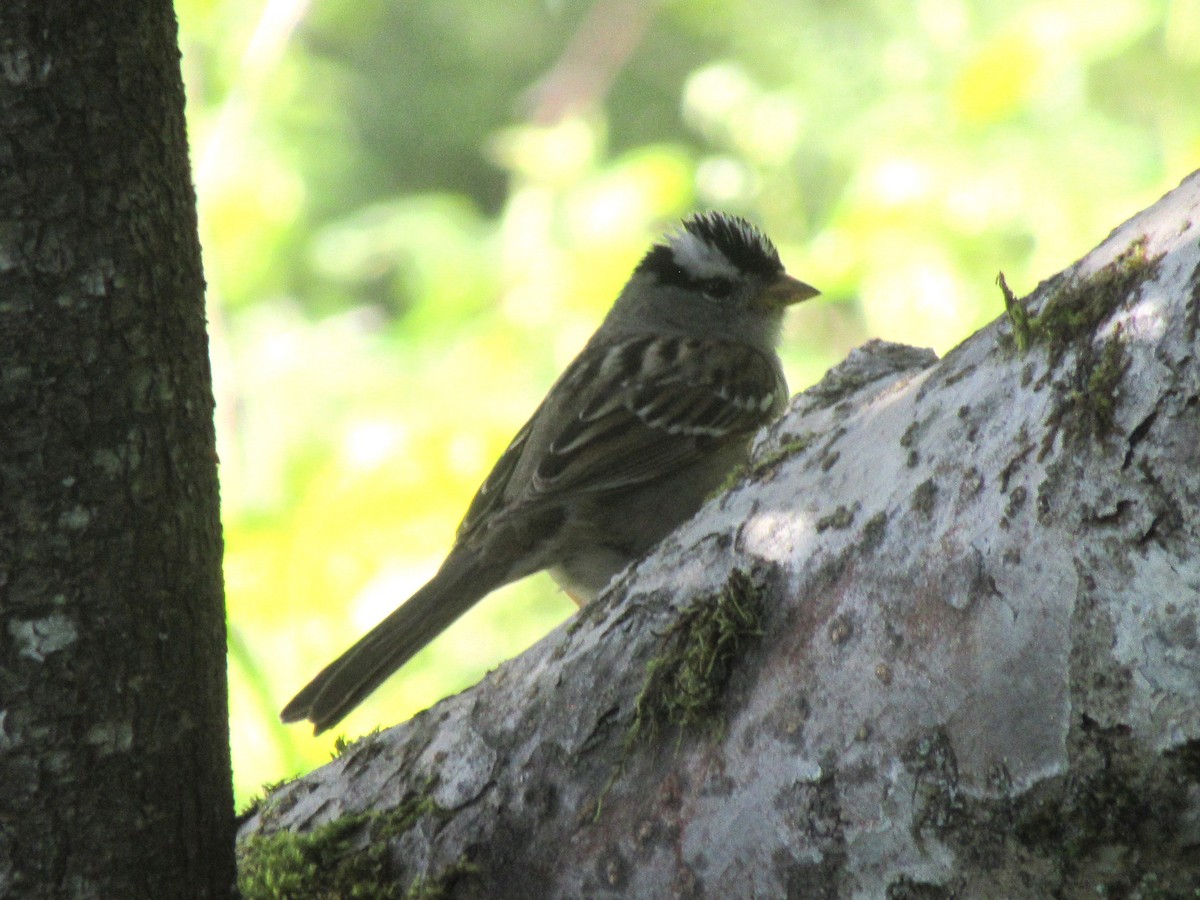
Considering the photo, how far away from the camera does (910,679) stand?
5.03ft

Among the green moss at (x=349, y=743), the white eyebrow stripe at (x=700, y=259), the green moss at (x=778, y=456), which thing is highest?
the white eyebrow stripe at (x=700, y=259)

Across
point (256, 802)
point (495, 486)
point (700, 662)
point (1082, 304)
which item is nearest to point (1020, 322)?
point (1082, 304)

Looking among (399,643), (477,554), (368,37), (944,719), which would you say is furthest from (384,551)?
(368,37)

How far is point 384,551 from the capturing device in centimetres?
425

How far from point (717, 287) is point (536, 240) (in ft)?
3.71

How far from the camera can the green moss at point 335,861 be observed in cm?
184

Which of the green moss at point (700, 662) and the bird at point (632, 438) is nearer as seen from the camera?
the green moss at point (700, 662)

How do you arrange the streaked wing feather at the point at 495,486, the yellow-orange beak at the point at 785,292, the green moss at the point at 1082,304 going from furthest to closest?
1. the yellow-orange beak at the point at 785,292
2. the streaked wing feather at the point at 495,486
3. the green moss at the point at 1082,304

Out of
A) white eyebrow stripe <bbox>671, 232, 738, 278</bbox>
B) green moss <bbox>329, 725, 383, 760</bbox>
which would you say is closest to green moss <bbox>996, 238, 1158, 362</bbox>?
green moss <bbox>329, 725, 383, 760</bbox>

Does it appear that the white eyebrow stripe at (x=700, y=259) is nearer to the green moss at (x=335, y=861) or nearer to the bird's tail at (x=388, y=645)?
the bird's tail at (x=388, y=645)

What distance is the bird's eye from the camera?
171 inches

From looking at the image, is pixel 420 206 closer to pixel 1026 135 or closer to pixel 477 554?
pixel 1026 135

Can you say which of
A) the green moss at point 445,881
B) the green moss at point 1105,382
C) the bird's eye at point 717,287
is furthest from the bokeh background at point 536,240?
the green moss at point 1105,382

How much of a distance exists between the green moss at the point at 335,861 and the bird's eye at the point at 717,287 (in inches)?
107
